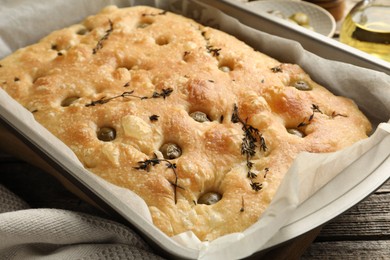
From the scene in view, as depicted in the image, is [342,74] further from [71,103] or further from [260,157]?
[71,103]

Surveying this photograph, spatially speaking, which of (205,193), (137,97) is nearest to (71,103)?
(137,97)

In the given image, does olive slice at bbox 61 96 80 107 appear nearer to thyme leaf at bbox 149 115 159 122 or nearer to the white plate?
thyme leaf at bbox 149 115 159 122

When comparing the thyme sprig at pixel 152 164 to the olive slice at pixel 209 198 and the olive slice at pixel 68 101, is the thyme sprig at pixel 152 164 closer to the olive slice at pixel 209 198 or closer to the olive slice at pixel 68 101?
the olive slice at pixel 209 198

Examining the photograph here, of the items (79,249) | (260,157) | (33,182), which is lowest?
(33,182)

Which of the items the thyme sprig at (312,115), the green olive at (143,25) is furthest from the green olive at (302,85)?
the green olive at (143,25)

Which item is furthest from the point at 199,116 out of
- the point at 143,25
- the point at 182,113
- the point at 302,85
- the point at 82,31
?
the point at 82,31
